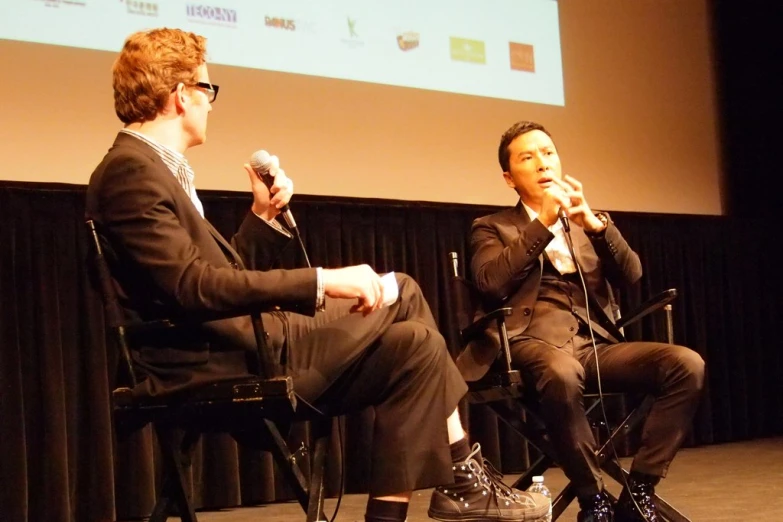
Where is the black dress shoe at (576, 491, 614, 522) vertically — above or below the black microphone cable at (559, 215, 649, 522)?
Answer: below

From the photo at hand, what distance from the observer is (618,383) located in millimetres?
2773

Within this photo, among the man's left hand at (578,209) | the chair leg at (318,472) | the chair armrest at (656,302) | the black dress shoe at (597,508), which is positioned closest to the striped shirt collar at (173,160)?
the chair leg at (318,472)

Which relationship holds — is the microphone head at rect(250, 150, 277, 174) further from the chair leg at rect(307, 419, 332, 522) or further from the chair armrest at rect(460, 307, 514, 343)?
the chair armrest at rect(460, 307, 514, 343)

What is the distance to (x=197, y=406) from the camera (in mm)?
1926

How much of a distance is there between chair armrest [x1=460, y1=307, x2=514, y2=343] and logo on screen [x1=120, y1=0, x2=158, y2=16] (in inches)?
67.7

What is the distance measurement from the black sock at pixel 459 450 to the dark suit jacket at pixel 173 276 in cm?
44

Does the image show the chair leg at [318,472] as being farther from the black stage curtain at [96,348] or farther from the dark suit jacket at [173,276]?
the black stage curtain at [96,348]

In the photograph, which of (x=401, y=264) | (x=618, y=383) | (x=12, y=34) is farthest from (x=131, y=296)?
(x=401, y=264)

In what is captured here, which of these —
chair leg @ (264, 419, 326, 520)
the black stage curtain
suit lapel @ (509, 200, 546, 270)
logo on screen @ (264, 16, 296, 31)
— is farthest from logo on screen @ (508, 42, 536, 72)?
chair leg @ (264, 419, 326, 520)

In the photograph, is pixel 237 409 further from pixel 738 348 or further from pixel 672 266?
pixel 738 348

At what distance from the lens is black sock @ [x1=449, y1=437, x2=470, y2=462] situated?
2.06m

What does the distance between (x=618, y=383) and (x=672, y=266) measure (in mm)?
2939

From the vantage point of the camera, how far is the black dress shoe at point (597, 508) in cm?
255

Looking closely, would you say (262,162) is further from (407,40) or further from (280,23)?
(407,40)
